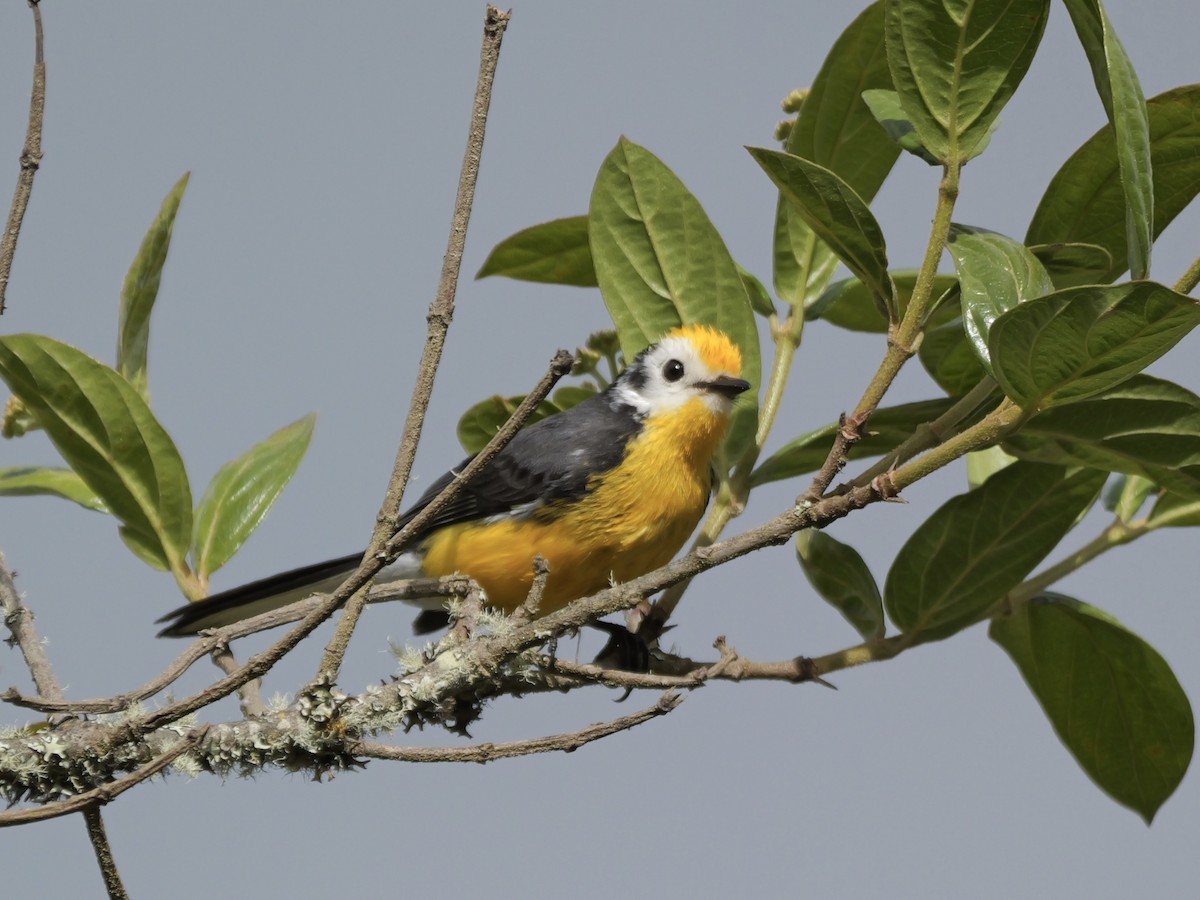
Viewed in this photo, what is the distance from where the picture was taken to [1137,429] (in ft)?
8.36

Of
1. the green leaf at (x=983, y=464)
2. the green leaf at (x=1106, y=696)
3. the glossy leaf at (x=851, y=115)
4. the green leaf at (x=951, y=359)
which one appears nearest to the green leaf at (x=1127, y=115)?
the glossy leaf at (x=851, y=115)

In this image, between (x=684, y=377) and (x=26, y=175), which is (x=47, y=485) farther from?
(x=684, y=377)

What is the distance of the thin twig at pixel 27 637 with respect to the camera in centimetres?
254

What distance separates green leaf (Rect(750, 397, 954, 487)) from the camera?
10.1 ft

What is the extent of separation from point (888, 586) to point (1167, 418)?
0.79 metres

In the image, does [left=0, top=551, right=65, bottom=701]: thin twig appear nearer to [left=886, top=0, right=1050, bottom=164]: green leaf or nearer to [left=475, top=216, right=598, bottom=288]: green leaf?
[left=475, top=216, right=598, bottom=288]: green leaf

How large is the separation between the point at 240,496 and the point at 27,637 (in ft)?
2.67

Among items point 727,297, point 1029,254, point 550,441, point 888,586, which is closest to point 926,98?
point 1029,254

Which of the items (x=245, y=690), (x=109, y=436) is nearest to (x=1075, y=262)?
(x=245, y=690)

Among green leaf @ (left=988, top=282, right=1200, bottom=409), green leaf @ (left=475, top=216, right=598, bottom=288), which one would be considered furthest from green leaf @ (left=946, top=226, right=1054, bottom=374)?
green leaf @ (left=475, top=216, right=598, bottom=288)

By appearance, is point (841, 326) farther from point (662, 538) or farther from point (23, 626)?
point (23, 626)

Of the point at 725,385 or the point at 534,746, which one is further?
the point at 725,385

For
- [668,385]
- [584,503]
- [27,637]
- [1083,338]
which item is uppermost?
[668,385]

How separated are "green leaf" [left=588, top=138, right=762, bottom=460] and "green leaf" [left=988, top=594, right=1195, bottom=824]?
848mm
